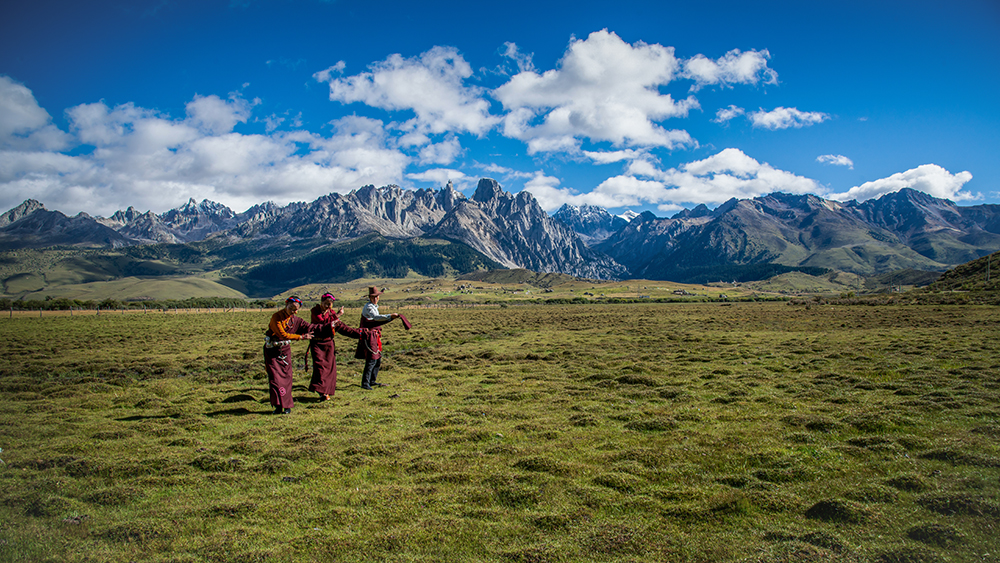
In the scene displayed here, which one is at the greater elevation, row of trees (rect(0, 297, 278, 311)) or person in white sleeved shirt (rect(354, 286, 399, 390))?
person in white sleeved shirt (rect(354, 286, 399, 390))

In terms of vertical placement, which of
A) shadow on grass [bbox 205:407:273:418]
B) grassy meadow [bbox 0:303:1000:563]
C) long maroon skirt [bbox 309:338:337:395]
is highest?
long maroon skirt [bbox 309:338:337:395]

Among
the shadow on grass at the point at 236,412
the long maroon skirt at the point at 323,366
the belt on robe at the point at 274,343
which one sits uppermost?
the belt on robe at the point at 274,343

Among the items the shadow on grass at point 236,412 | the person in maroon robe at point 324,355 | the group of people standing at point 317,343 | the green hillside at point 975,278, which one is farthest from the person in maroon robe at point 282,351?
the green hillside at point 975,278

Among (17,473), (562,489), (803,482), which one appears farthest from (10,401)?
(803,482)

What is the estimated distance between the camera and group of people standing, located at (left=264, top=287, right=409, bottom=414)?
1580cm

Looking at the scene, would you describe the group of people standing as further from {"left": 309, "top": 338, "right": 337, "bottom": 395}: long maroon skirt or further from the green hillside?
the green hillside

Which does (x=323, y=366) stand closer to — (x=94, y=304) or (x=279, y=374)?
(x=279, y=374)

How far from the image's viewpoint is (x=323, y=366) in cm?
1803

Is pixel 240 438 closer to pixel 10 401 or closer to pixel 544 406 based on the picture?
pixel 544 406

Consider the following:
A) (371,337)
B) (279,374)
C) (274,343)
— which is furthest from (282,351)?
(371,337)

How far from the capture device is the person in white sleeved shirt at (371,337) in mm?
18859

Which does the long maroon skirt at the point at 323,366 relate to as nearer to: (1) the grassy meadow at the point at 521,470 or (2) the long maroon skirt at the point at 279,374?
(1) the grassy meadow at the point at 521,470

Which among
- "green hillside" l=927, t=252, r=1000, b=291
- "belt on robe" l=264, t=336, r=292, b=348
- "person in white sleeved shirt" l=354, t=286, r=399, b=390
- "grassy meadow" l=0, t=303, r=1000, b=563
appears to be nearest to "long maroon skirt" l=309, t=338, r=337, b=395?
"grassy meadow" l=0, t=303, r=1000, b=563

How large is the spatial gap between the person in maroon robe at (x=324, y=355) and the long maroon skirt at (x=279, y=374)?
1.50 meters
